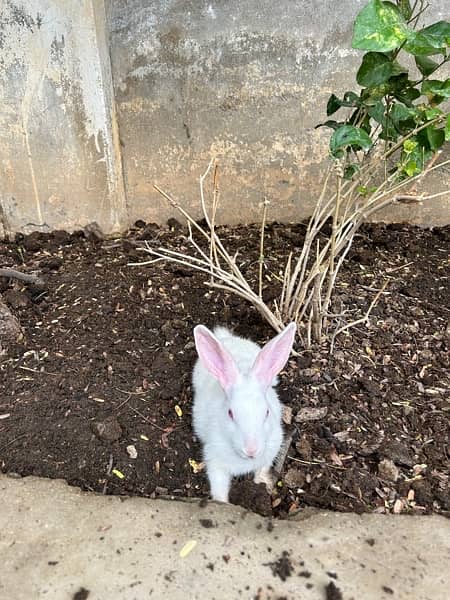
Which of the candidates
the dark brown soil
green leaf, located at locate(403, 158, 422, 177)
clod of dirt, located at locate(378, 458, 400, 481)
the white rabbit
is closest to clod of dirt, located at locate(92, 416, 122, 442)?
the dark brown soil

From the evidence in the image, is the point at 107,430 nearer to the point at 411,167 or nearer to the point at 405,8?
the point at 411,167

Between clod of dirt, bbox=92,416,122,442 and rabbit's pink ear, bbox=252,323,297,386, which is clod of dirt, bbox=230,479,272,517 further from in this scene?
clod of dirt, bbox=92,416,122,442

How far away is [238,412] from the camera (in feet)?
7.07

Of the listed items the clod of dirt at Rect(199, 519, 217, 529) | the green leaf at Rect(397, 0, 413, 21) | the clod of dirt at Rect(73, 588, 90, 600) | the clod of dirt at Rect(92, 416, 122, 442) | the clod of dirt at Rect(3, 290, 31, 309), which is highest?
the green leaf at Rect(397, 0, 413, 21)

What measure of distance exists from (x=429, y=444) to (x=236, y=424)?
0.87 m

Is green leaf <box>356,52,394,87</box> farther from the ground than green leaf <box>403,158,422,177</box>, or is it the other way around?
green leaf <box>356,52,394,87</box>

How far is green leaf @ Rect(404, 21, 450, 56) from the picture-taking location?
5.69 feet

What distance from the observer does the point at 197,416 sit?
254 centimetres

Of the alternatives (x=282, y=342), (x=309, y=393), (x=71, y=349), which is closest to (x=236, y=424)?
(x=282, y=342)

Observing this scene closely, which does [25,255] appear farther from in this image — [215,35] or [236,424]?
[236,424]

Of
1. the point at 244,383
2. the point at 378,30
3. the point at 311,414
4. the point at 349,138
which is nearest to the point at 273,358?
the point at 244,383

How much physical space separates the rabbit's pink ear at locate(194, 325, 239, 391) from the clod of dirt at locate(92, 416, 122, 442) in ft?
1.68

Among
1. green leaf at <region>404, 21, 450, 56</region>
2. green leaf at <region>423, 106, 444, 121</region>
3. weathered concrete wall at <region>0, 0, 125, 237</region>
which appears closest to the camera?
green leaf at <region>404, 21, 450, 56</region>

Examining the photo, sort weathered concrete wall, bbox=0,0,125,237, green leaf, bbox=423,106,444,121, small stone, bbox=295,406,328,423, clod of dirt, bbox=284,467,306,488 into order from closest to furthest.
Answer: green leaf, bbox=423,106,444,121
clod of dirt, bbox=284,467,306,488
small stone, bbox=295,406,328,423
weathered concrete wall, bbox=0,0,125,237
